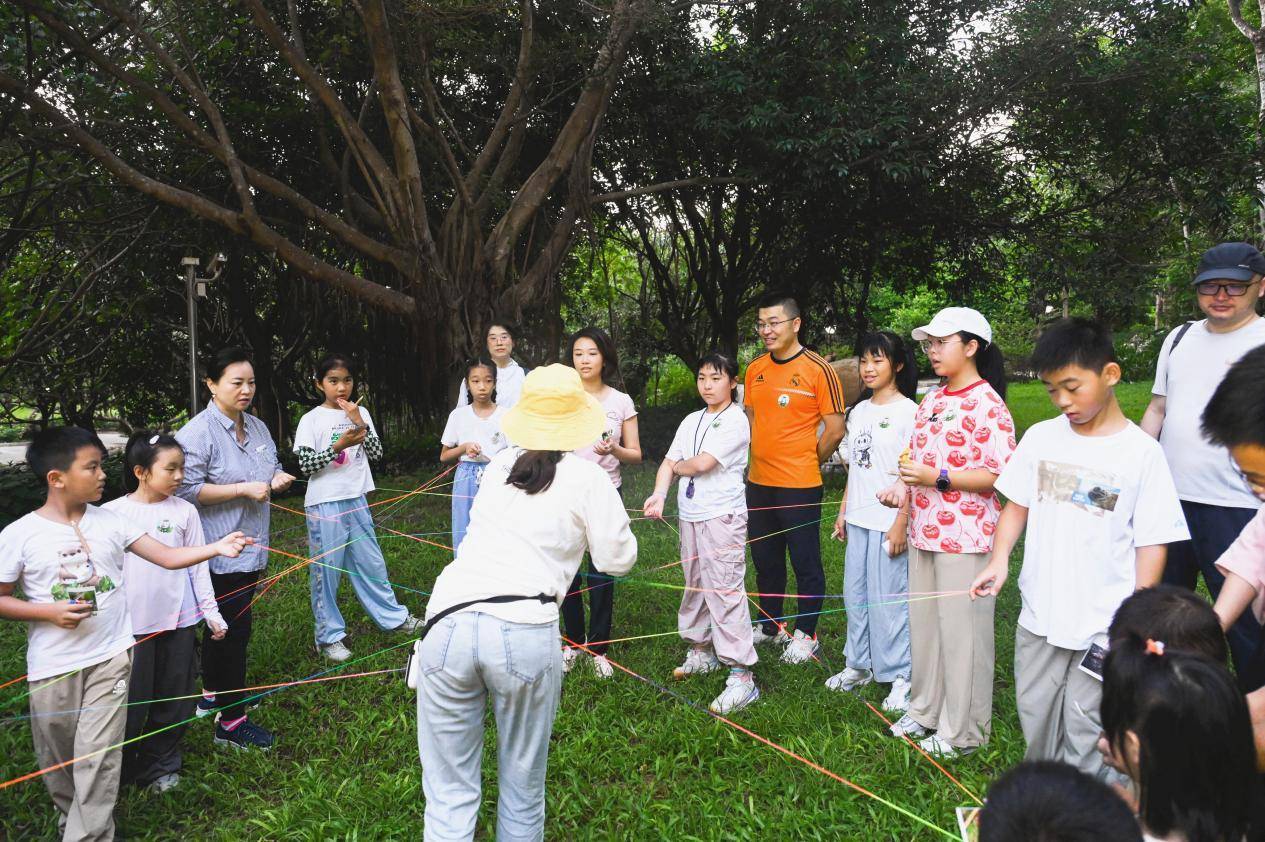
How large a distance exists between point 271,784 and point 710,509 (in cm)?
212

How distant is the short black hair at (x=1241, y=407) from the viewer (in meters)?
1.74

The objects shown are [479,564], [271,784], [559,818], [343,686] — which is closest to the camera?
[479,564]

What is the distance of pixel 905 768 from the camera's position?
10.5ft

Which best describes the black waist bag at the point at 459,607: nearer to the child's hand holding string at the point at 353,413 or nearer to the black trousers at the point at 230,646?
the black trousers at the point at 230,646

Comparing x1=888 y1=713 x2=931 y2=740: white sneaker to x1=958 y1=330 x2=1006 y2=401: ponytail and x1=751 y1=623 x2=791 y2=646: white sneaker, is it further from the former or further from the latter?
x1=958 y1=330 x2=1006 y2=401: ponytail

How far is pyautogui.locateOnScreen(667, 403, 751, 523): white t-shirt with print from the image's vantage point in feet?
12.6

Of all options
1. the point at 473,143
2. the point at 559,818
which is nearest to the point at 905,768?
the point at 559,818

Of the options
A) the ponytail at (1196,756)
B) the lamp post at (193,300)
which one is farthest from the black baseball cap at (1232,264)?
the lamp post at (193,300)

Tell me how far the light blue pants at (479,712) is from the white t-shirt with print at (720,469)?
1708 mm

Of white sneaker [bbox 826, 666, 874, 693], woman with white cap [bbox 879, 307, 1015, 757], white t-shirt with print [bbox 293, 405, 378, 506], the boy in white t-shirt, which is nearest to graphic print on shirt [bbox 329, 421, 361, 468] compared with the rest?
white t-shirt with print [bbox 293, 405, 378, 506]

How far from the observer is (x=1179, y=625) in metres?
1.85

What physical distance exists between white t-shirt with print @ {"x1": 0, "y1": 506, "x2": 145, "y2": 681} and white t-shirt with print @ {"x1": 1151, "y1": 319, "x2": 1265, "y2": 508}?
12.4ft

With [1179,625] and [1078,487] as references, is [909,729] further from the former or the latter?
[1179,625]

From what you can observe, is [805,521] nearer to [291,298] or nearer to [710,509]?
[710,509]
